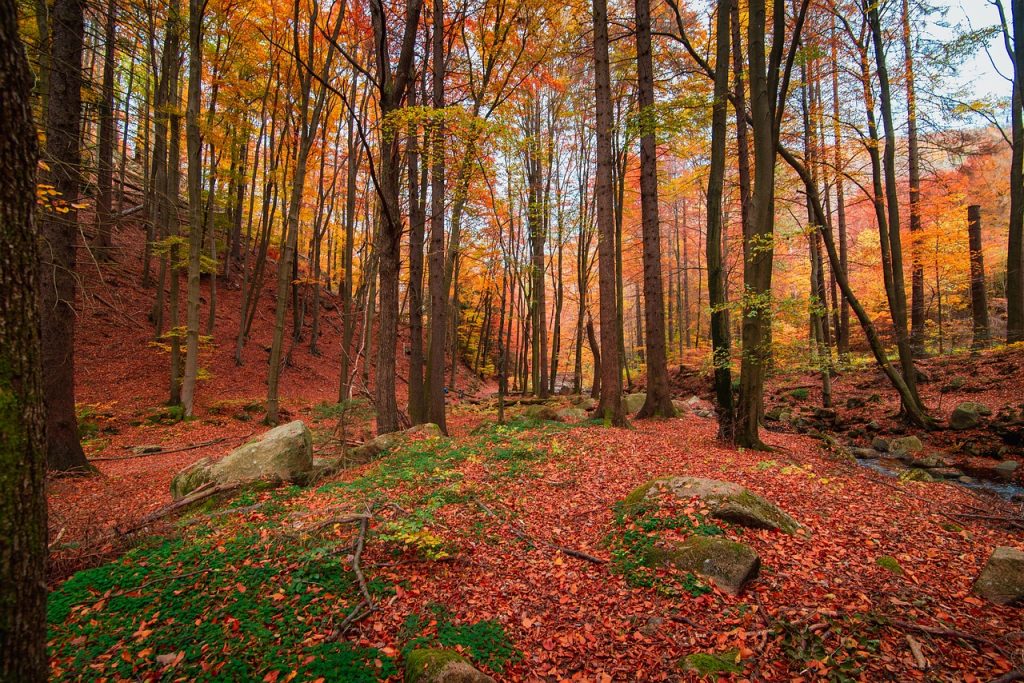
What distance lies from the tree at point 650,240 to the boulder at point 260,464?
25.3 feet

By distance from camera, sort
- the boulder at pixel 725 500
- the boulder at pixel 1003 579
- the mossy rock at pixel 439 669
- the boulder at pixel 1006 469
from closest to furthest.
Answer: the mossy rock at pixel 439 669
the boulder at pixel 1003 579
the boulder at pixel 725 500
the boulder at pixel 1006 469

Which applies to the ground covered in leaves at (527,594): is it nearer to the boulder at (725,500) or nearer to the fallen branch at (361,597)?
the fallen branch at (361,597)

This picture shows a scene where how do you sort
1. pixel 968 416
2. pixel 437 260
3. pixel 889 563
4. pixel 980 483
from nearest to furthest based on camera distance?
pixel 889 563 → pixel 980 483 → pixel 968 416 → pixel 437 260

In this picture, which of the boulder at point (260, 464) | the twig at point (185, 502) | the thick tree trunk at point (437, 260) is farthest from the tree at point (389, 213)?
the twig at point (185, 502)

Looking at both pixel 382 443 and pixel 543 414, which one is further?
pixel 543 414

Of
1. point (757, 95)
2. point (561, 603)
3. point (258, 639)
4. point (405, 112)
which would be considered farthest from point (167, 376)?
point (757, 95)

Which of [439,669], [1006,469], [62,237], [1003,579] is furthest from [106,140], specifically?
[1006,469]

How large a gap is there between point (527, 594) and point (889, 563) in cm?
325

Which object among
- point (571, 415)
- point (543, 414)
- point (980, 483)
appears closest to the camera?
point (980, 483)

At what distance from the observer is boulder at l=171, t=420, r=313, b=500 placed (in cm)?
599

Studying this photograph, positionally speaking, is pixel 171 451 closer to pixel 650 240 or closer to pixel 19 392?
pixel 19 392

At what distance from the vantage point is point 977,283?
1470 cm

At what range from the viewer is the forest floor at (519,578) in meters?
2.94

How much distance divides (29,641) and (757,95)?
32.1ft
